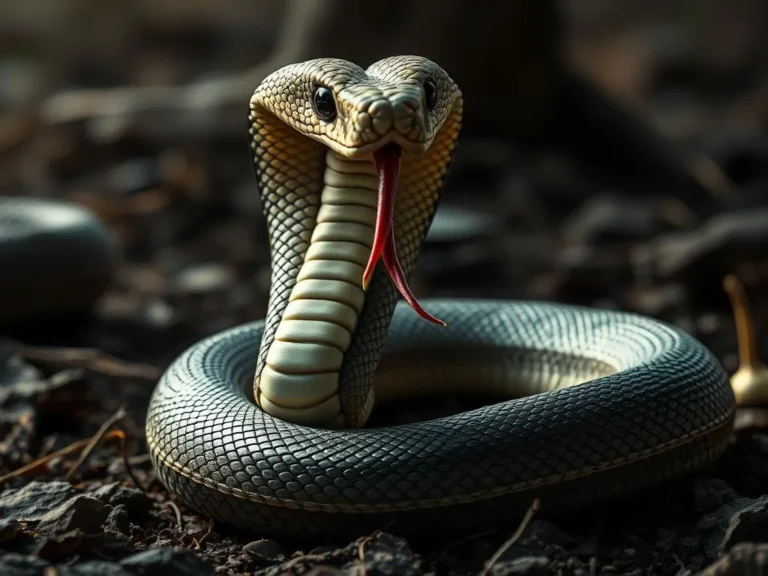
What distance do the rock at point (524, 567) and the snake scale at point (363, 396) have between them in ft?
0.98

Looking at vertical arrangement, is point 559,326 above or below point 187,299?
above

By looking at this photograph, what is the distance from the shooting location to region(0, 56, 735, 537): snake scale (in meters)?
3.38

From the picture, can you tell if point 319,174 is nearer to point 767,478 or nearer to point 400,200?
point 400,200

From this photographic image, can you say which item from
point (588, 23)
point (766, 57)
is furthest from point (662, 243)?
point (588, 23)

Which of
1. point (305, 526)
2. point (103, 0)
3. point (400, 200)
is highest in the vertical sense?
point (400, 200)

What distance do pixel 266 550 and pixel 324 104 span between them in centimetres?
150

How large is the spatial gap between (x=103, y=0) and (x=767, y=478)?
65.3 feet

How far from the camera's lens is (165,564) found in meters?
3.02

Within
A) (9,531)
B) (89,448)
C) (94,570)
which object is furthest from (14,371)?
(94,570)

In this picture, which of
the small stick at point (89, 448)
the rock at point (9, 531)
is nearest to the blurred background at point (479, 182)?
the small stick at point (89, 448)

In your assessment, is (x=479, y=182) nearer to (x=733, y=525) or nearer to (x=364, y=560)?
(x=733, y=525)

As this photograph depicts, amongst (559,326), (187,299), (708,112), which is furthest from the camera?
(708,112)

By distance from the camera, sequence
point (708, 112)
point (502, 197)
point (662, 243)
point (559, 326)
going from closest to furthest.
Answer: point (559, 326), point (662, 243), point (502, 197), point (708, 112)

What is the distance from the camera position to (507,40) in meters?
10.2
